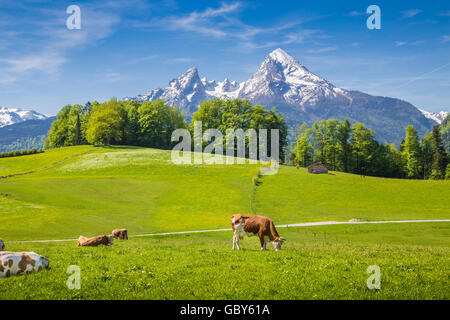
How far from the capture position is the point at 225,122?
111 metres

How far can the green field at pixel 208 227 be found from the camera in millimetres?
10982

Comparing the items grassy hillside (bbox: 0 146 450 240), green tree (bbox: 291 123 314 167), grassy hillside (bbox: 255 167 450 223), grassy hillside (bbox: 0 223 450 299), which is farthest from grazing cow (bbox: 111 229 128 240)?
green tree (bbox: 291 123 314 167)

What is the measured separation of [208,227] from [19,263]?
1175 inches

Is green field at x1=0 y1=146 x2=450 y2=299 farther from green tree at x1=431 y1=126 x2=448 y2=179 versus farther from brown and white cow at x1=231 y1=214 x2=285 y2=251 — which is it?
green tree at x1=431 y1=126 x2=448 y2=179

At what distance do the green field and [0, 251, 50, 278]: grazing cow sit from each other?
67cm

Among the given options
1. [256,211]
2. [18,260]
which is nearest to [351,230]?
[256,211]

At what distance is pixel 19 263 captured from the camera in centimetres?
1241

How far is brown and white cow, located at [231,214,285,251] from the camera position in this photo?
63.4 ft

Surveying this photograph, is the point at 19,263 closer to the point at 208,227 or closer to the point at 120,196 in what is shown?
the point at 208,227

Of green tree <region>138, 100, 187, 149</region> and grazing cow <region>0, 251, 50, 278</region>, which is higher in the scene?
green tree <region>138, 100, 187, 149</region>

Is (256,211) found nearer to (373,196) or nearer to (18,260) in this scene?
(373,196)

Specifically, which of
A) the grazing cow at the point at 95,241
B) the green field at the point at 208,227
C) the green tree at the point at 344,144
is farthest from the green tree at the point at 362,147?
the grazing cow at the point at 95,241

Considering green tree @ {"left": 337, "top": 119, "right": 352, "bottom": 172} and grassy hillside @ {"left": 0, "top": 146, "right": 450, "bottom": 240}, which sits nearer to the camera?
grassy hillside @ {"left": 0, "top": 146, "right": 450, "bottom": 240}

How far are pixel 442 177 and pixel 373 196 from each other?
2325 inches
